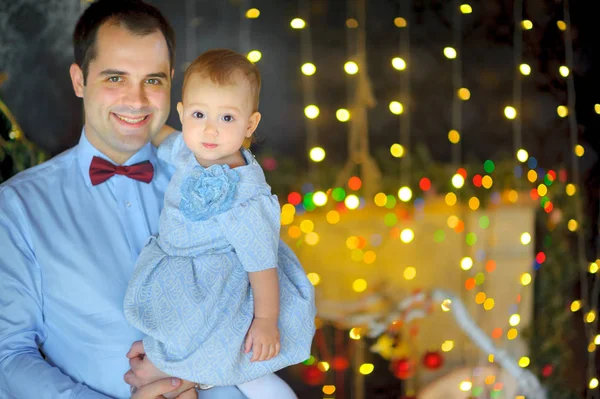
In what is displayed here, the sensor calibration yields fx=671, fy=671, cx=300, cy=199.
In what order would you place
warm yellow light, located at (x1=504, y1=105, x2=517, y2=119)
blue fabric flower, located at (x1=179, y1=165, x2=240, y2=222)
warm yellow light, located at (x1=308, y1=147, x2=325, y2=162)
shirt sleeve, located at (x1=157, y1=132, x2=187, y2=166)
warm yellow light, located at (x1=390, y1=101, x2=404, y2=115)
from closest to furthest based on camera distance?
blue fabric flower, located at (x1=179, y1=165, x2=240, y2=222) → shirt sleeve, located at (x1=157, y1=132, x2=187, y2=166) → warm yellow light, located at (x1=308, y1=147, x2=325, y2=162) → warm yellow light, located at (x1=390, y1=101, x2=404, y2=115) → warm yellow light, located at (x1=504, y1=105, x2=517, y2=119)

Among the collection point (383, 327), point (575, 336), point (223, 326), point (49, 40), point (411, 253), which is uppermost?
point (49, 40)

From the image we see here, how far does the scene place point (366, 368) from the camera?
352 cm

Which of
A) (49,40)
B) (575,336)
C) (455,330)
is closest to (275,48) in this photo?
(49,40)

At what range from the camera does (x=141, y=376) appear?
1676 mm

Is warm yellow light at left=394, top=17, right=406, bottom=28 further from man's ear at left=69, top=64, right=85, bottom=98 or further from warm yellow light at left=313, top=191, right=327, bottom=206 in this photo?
man's ear at left=69, top=64, right=85, bottom=98

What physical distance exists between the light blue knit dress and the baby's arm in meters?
0.02

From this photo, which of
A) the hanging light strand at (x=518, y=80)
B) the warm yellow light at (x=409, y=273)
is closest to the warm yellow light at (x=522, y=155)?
the hanging light strand at (x=518, y=80)

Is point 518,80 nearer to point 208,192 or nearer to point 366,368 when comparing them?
point 366,368

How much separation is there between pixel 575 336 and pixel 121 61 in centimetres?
312

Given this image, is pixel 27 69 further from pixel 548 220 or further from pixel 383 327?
pixel 548 220

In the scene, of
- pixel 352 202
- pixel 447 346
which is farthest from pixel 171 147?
pixel 447 346

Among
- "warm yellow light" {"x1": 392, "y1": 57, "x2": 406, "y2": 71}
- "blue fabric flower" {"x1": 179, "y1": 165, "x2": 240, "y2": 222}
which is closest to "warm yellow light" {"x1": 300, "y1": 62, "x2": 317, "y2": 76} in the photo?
"warm yellow light" {"x1": 392, "y1": 57, "x2": 406, "y2": 71}

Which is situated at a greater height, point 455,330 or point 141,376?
point 141,376

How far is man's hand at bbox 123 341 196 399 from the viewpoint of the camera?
65.6 inches
